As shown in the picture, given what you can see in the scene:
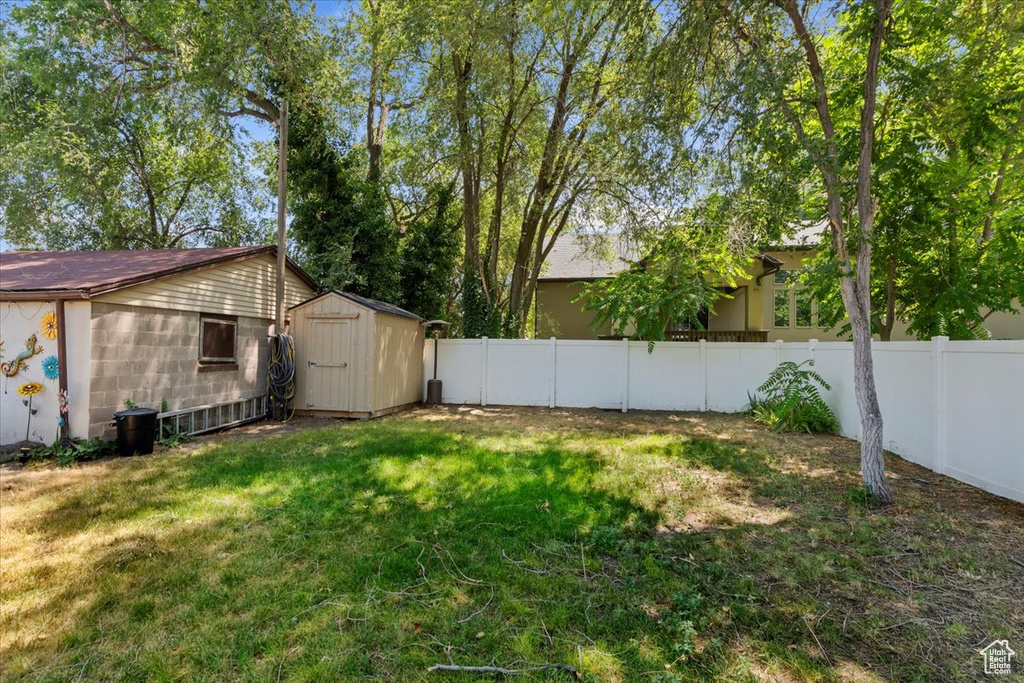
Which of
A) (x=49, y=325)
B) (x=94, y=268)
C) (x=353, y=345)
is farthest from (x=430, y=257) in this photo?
(x=49, y=325)

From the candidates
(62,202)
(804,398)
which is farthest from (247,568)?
(62,202)

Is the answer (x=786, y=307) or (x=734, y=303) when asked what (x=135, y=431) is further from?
(x=786, y=307)

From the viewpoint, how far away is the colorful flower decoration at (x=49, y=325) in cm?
565

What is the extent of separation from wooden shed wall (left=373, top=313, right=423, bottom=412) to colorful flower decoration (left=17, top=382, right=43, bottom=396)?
4.37m

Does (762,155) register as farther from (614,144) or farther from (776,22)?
(614,144)

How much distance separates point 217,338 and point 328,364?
183cm

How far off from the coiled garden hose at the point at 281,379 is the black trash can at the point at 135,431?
2505 millimetres

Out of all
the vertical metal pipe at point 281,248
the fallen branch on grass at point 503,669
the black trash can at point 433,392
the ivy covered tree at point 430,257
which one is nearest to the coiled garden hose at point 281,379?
the vertical metal pipe at point 281,248

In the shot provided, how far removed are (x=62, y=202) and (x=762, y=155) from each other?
1985 cm

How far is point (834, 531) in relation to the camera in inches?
137

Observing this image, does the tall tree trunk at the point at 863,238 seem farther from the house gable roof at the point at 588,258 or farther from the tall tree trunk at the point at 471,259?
the tall tree trunk at the point at 471,259

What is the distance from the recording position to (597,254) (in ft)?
39.7

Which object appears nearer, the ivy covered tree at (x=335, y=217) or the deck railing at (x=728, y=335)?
the ivy covered tree at (x=335, y=217)

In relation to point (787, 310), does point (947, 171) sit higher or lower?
higher
